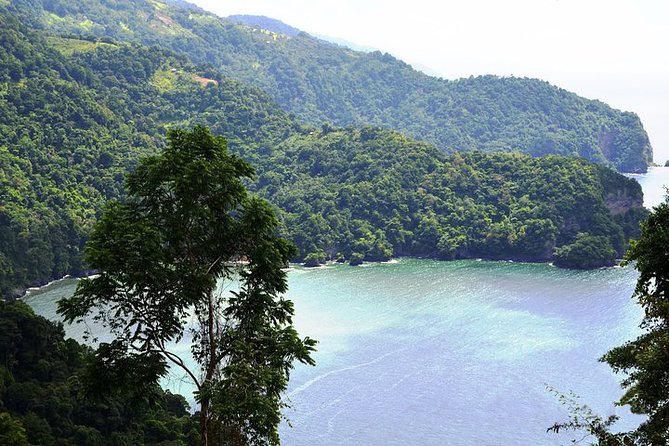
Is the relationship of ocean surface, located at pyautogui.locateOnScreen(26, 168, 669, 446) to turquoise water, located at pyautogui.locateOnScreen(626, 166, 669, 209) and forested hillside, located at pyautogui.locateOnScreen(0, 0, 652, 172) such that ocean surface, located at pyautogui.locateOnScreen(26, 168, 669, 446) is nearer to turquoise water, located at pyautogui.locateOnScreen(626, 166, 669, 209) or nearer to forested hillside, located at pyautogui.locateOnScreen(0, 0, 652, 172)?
turquoise water, located at pyautogui.locateOnScreen(626, 166, 669, 209)

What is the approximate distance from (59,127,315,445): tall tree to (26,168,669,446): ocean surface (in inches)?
624

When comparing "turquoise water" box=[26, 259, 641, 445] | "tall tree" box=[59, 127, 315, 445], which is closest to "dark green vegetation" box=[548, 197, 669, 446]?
"tall tree" box=[59, 127, 315, 445]

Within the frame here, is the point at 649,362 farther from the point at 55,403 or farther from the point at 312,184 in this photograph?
the point at 312,184

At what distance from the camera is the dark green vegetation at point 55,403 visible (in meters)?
24.2

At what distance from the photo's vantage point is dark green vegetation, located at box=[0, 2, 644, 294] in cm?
6219

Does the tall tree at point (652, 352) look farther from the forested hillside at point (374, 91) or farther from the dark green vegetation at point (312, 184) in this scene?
the forested hillside at point (374, 91)

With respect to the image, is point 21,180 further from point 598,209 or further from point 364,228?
point 598,209

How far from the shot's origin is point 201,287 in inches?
476

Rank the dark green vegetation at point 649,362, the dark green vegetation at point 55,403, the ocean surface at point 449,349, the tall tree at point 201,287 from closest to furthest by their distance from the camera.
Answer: the tall tree at point 201,287
the dark green vegetation at point 649,362
the dark green vegetation at point 55,403
the ocean surface at point 449,349

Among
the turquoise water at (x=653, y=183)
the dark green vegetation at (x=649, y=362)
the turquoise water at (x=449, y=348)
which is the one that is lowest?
the turquoise water at (x=449, y=348)

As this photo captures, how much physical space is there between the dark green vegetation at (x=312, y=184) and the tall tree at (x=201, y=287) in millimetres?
44473

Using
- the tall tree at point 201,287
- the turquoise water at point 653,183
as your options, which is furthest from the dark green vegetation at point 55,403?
Result: the turquoise water at point 653,183

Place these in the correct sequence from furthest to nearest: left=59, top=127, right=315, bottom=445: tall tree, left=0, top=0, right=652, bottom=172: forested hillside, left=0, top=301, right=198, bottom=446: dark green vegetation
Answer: left=0, top=0, right=652, bottom=172: forested hillside, left=0, top=301, right=198, bottom=446: dark green vegetation, left=59, top=127, right=315, bottom=445: tall tree

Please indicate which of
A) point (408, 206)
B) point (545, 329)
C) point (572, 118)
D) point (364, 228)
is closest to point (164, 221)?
point (545, 329)
